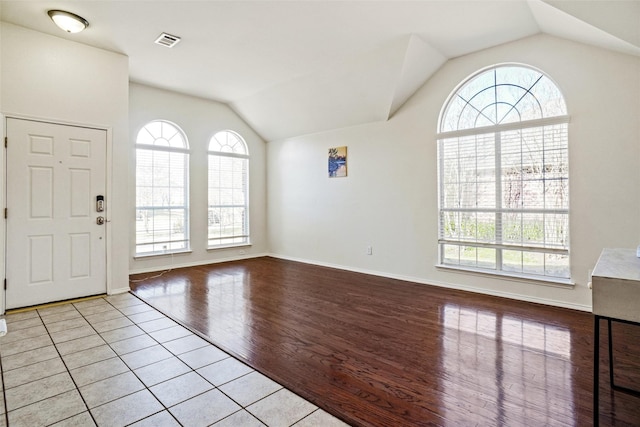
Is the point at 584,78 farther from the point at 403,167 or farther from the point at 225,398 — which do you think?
the point at 225,398

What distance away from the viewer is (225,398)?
6.32 ft

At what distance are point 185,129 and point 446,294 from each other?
5.02 m

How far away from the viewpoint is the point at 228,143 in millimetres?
6512

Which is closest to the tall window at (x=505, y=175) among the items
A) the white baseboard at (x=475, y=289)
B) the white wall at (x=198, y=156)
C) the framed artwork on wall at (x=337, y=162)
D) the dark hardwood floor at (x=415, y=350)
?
the white baseboard at (x=475, y=289)

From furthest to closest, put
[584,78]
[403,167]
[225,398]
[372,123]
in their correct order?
[372,123] < [403,167] < [584,78] < [225,398]

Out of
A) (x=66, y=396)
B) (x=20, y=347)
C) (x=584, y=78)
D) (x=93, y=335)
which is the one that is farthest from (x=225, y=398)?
Result: (x=584, y=78)

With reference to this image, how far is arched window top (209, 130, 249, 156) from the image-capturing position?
6264mm

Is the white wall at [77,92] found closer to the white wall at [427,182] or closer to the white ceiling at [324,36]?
the white ceiling at [324,36]

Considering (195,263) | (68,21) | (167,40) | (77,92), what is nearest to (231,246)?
(195,263)

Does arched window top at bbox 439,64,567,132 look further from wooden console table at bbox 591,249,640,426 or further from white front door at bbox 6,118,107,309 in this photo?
white front door at bbox 6,118,107,309

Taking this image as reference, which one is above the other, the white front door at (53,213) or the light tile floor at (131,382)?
the white front door at (53,213)

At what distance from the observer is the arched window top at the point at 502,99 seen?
3.70 meters

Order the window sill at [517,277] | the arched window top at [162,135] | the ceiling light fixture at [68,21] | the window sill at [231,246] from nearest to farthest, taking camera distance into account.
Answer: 1. the ceiling light fixture at [68,21]
2. the window sill at [517,277]
3. the arched window top at [162,135]
4. the window sill at [231,246]

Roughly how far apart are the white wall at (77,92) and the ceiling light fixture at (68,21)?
451 millimetres
